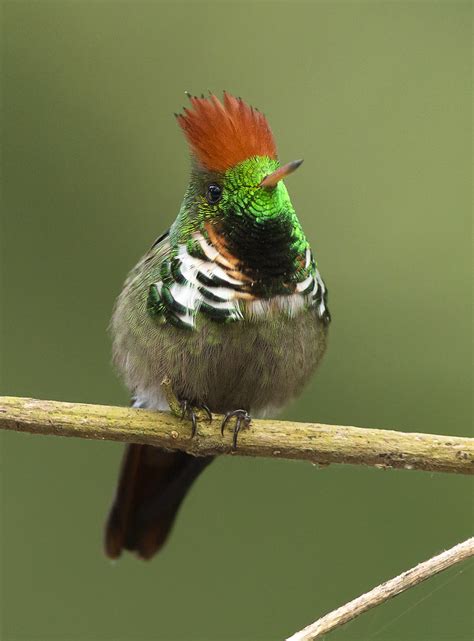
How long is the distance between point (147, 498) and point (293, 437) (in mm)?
1017

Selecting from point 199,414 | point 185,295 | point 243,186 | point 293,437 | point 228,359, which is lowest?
point 293,437

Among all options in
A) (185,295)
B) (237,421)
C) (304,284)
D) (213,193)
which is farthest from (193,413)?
(213,193)

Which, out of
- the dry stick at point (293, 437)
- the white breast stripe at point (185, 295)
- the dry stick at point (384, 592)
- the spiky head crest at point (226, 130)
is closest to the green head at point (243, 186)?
the spiky head crest at point (226, 130)

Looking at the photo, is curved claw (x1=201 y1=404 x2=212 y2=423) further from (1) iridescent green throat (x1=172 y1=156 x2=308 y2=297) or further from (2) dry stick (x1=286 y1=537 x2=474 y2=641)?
(2) dry stick (x1=286 y1=537 x2=474 y2=641)

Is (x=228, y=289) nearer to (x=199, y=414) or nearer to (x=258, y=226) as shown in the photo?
(x=258, y=226)

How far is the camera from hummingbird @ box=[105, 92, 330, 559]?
2688 mm

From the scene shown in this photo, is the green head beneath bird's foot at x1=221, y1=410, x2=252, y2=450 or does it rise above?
above

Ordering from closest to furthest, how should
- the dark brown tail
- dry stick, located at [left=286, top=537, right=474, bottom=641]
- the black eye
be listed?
1. dry stick, located at [left=286, top=537, right=474, bottom=641]
2. the black eye
3. the dark brown tail

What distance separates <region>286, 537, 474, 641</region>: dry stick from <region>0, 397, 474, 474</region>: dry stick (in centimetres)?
38

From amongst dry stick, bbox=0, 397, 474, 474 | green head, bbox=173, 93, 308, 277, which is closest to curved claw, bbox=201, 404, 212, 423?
dry stick, bbox=0, 397, 474, 474

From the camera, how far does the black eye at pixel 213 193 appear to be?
277cm

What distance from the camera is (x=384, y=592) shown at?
77.9 inches

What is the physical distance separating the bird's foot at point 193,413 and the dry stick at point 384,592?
0.77 meters

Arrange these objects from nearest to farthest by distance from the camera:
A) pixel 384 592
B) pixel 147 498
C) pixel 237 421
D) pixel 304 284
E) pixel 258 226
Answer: pixel 384 592
pixel 237 421
pixel 258 226
pixel 304 284
pixel 147 498
